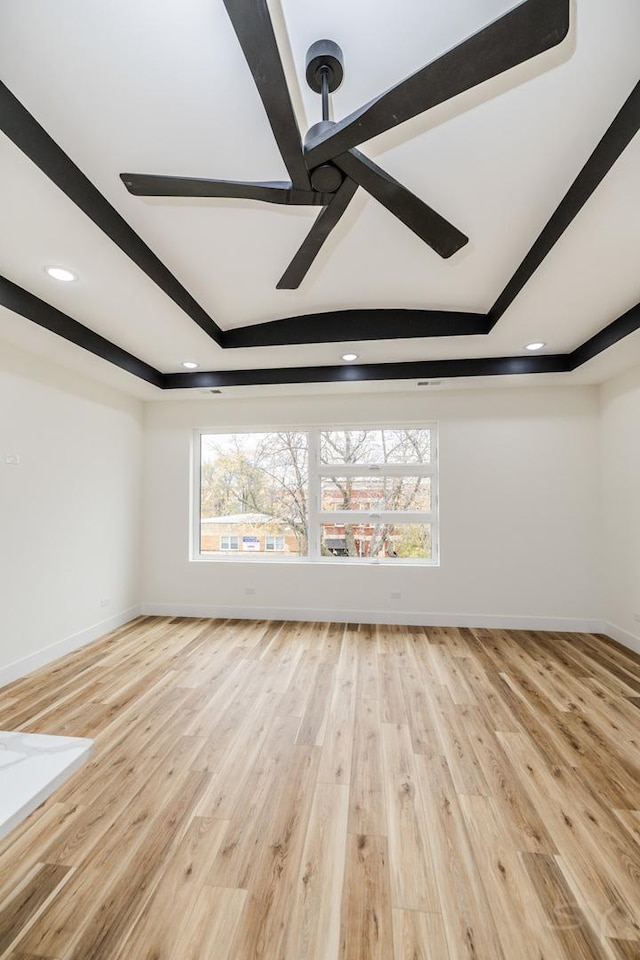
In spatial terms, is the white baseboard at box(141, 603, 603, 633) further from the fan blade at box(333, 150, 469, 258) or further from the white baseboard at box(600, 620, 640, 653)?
the fan blade at box(333, 150, 469, 258)

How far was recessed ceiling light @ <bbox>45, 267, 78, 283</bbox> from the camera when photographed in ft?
7.71

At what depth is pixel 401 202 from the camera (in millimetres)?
1335

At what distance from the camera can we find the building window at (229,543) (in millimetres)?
4773

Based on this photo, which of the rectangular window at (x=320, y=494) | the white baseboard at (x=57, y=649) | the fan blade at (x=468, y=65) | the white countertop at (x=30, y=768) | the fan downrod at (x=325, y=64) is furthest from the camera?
the rectangular window at (x=320, y=494)

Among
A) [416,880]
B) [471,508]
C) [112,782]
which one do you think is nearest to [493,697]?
[416,880]

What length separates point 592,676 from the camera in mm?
3094

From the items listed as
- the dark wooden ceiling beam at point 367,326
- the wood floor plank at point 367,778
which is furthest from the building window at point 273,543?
the wood floor plank at point 367,778

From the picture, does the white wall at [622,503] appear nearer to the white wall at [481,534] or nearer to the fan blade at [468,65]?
the white wall at [481,534]

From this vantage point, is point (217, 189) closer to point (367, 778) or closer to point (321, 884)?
point (321, 884)

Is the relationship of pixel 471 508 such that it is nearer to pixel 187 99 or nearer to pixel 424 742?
pixel 424 742

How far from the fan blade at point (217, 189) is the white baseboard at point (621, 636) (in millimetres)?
4105

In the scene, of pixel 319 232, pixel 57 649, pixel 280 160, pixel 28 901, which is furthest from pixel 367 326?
pixel 57 649

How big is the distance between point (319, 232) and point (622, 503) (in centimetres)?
365

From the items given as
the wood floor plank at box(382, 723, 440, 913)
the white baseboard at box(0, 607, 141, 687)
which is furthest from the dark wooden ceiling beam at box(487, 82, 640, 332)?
the white baseboard at box(0, 607, 141, 687)
